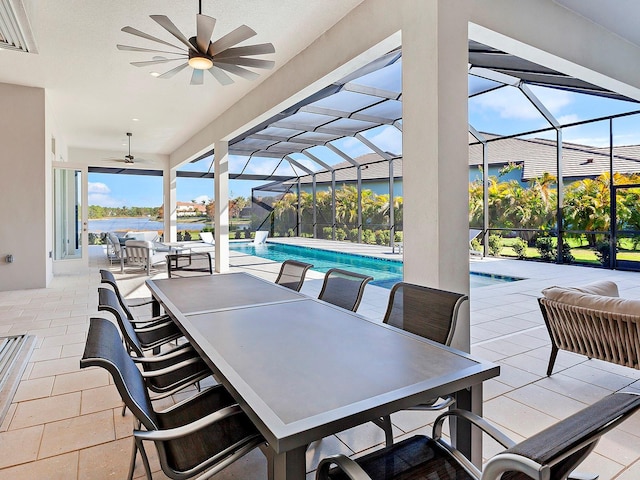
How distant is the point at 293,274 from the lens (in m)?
3.40

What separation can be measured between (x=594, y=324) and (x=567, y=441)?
7.42 feet

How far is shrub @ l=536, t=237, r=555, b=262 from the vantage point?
9227 mm

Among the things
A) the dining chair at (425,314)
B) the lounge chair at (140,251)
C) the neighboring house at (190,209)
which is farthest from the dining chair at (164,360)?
the neighboring house at (190,209)

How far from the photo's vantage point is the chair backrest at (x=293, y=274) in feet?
10.8

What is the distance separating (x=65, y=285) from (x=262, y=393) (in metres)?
6.77

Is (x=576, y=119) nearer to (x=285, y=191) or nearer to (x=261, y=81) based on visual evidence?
(x=261, y=81)

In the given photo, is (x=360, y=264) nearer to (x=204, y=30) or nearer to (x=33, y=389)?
(x=204, y=30)

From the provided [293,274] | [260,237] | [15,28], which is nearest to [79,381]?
[293,274]

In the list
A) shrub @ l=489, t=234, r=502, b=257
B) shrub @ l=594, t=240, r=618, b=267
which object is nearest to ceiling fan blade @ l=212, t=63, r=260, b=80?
shrub @ l=594, t=240, r=618, b=267

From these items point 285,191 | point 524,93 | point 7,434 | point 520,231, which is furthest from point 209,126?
point 285,191

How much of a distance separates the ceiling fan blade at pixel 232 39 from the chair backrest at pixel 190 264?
197 cm

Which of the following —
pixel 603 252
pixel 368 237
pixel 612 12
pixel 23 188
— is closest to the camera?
pixel 612 12

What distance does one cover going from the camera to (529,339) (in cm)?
381

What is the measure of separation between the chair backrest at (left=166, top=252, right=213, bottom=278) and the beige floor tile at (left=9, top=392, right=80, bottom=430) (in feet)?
5.30
